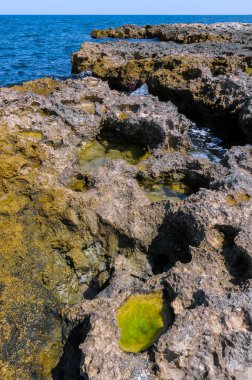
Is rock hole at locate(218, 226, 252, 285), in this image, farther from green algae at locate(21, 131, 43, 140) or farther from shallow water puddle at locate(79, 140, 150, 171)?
green algae at locate(21, 131, 43, 140)

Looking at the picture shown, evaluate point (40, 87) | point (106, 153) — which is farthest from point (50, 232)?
point (40, 87)

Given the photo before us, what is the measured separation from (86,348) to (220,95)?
11.7 meters

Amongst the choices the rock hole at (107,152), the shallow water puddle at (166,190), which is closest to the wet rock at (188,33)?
the rock hole at (107,152)

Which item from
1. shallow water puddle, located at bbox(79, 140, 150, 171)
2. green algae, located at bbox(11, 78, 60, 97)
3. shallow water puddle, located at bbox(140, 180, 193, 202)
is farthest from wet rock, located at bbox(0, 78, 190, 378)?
green algae, located at bbox(11, 78, 60, 97)

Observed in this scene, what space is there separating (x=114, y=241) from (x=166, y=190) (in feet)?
7.92

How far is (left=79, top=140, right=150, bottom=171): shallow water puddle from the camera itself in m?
10.7

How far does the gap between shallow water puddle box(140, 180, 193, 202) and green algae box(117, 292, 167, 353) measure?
11.7 ft

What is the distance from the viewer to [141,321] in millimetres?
5352

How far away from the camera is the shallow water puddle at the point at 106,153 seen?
423 inches

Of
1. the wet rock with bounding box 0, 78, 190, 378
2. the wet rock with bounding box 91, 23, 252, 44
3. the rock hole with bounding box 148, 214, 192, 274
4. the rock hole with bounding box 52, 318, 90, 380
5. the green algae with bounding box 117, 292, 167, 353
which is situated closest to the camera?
the green algae with bounding box 117, 292, 167, 353

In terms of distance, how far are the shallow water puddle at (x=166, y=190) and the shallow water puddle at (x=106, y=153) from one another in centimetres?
164

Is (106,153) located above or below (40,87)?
below

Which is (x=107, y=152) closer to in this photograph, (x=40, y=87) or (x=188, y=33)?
(x=40, y=87)

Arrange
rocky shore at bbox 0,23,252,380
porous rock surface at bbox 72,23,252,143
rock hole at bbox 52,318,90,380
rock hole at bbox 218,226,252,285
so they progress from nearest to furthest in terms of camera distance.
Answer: rocky shore at bbox 0,23,252,380
rock hole at bbox 52,318,90,380
rock hole at bbox 218,226,252,285
porous rock surface at bbox 72,23,252,143
